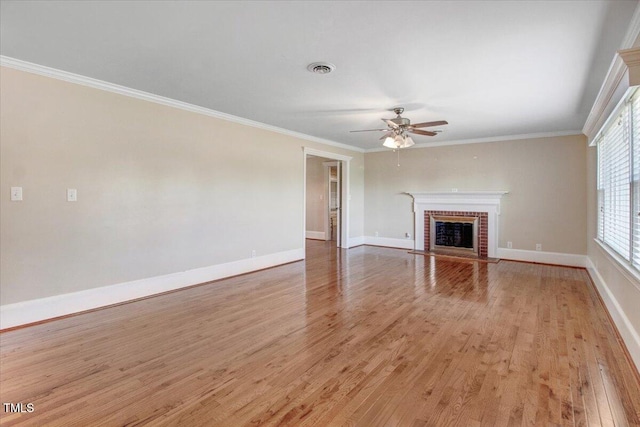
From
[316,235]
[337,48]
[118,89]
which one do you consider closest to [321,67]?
[337,48]

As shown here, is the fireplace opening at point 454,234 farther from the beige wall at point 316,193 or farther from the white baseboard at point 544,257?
the beige wall at point 316,193

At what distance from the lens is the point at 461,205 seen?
6746mm

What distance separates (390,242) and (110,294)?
5820mm

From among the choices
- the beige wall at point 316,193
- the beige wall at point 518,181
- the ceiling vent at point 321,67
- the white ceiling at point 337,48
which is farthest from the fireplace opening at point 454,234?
the ceiling vent at point 321,67

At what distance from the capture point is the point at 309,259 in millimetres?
6398

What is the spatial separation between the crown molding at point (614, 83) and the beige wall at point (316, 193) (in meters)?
5.97

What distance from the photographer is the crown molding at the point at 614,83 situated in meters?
2.23

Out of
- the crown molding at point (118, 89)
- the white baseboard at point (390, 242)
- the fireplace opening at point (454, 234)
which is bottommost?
the white baseboard at point (390, 242)

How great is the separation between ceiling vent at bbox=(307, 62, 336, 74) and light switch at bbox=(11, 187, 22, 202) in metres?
2.92

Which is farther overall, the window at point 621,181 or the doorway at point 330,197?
the doorway at point 330,197

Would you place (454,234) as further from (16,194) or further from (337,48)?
(16,194)

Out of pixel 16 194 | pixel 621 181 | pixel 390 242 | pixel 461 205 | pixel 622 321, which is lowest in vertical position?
pixel 622 321

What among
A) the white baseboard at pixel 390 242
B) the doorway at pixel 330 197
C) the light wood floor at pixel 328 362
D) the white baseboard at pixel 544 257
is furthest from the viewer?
the doorway at pixel 330 197

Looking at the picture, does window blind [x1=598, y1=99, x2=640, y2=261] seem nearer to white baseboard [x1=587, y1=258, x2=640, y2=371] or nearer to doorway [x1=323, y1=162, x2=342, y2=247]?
white baseboard [x1=587, y1=258, x2=640, y2=371]
